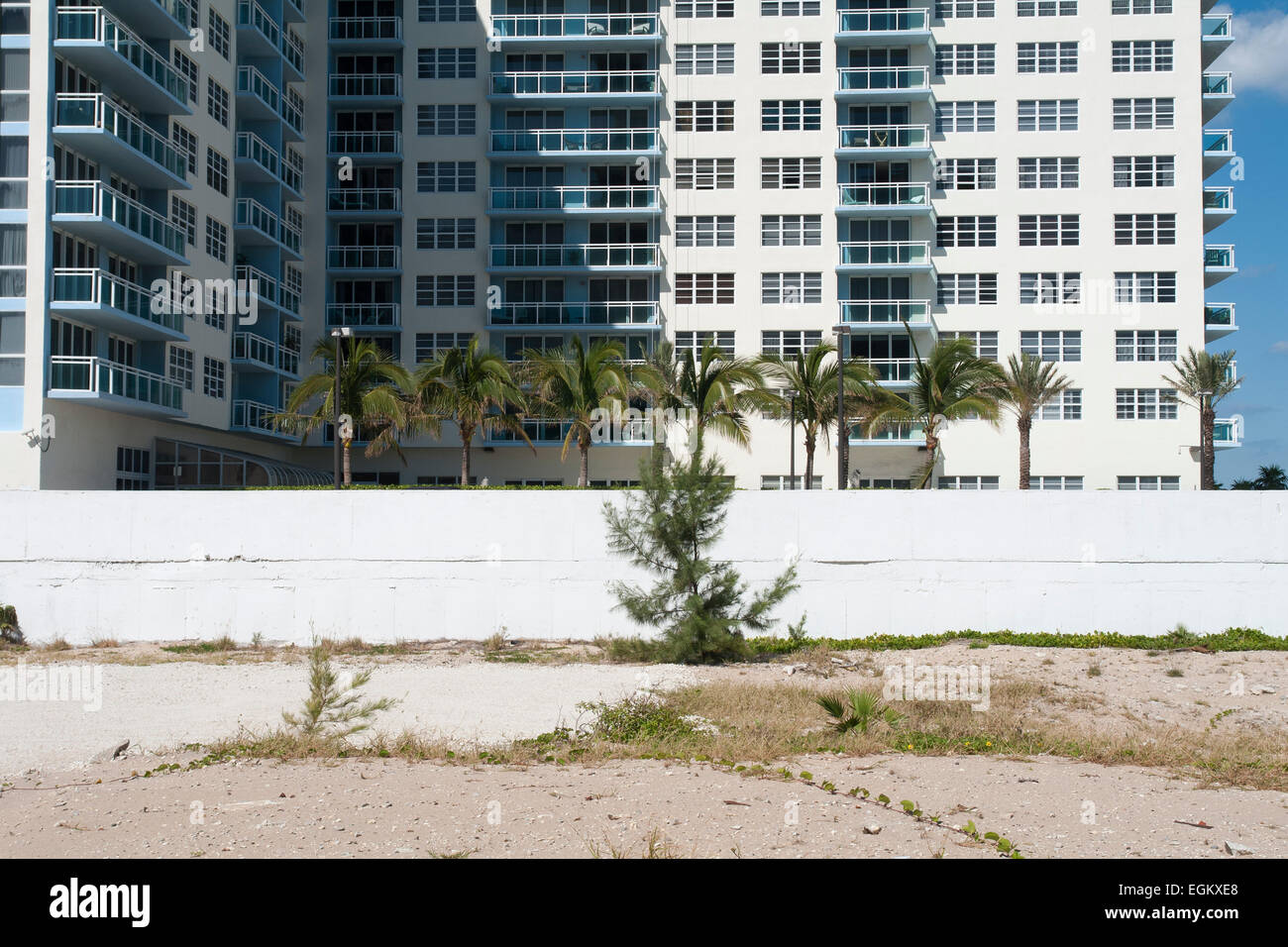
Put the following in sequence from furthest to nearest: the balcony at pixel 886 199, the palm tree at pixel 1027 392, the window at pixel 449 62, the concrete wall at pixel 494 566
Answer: the window at pixel 449 62 → the balcony at pixel 886 199 → the palm tree at pixel 1027 392 → the concrete wall at pixel 494 566

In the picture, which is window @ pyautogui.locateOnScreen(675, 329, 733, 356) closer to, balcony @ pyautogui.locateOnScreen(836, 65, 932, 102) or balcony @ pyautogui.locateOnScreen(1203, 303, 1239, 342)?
balcony @ pyautogui.locateOnScreen(836, 65, 932, 102)

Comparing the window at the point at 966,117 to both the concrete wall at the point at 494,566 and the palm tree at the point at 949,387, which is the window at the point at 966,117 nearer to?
the palm tree at the point at 949,387

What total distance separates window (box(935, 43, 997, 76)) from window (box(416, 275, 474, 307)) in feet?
76.6

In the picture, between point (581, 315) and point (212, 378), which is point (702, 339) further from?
point (212, 378)

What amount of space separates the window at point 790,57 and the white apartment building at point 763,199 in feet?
0.50

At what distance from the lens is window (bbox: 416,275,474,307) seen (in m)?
51.5

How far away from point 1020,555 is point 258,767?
16097mm

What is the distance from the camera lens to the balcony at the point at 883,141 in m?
49.0

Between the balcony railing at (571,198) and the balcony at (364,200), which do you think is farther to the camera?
the balcony at (364,200)

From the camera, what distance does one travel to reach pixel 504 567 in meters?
22.8

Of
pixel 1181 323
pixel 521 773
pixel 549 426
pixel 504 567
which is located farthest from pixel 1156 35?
pixel 521 773
